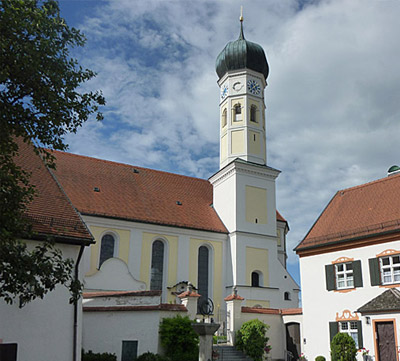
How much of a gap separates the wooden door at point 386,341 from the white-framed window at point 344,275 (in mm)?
2363

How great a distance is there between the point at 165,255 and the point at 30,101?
67.7 feet

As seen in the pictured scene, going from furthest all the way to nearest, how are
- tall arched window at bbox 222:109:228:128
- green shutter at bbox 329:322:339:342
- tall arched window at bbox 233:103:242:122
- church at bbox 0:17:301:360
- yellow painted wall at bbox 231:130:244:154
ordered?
tall arched window at bbox 222:109:228:128 < tall arched window at bbox 233:103:242:122 < yellow painted wall at bbox 231:130:244:154 < church at bbox 0:17:301:360 < green shutter at bbox 329:322:339:342

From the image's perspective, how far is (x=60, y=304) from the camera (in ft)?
41.9

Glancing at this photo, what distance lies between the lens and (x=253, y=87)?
1325 inches

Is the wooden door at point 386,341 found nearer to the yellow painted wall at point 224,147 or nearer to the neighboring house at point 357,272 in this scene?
the neighboring house at point 357,272

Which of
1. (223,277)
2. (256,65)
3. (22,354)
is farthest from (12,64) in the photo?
(256,65)

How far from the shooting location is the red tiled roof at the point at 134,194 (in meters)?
27.2

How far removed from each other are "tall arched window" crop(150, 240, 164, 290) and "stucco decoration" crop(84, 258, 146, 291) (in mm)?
1560

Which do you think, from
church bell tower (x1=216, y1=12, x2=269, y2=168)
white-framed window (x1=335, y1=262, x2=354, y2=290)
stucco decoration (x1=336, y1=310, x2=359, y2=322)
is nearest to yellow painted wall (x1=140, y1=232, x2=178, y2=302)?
church bell tower (x1=216, y1=12, x2=269, y2=168)

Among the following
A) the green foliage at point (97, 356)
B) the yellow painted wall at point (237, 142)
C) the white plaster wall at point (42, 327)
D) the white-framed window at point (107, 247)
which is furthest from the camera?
the yellow painted wall at point (237, 142)

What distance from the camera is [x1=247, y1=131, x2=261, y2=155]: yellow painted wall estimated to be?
106 feet

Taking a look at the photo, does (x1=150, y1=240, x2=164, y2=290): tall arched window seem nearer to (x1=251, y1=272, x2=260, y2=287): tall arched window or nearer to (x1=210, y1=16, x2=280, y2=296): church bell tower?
(x1=210, y1=16, x2=280, y2=296): church bell tower

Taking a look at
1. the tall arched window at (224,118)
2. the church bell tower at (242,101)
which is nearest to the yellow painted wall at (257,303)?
the church bell tower at (242,101)

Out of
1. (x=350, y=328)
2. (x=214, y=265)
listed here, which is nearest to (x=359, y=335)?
(x=350, y=328)
